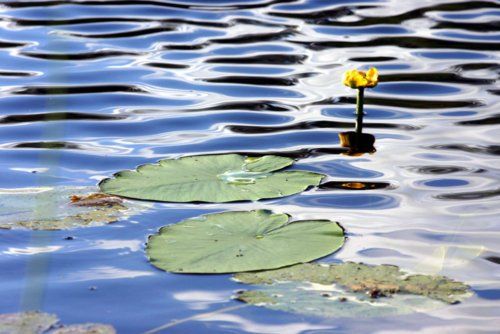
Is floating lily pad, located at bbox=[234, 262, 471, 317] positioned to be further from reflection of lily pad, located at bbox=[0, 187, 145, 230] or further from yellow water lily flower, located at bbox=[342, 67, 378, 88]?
yellow water lily flower, located at bbox=[342, 67, 378, 88]

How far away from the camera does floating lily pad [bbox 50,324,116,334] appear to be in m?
2.14

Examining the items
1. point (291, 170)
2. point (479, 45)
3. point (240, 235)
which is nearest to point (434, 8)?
point (479, 45)

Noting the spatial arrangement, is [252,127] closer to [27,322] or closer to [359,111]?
[359,111]

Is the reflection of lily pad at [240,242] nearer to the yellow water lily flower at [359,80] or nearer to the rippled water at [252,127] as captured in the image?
the rippled water at [252,127]

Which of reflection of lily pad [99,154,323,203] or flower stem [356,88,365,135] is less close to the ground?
flower stem [356,88,365,135]

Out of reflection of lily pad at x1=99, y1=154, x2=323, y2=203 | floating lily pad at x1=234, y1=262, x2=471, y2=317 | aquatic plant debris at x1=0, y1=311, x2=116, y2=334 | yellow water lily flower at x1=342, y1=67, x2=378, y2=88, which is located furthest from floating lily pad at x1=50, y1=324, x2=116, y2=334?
yellow water lily flower at x1=342, y1=67, x2=378, y2=88

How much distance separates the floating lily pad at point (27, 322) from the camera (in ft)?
6.91

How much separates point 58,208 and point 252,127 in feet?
3.68

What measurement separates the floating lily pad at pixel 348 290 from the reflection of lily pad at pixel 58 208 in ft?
1.80

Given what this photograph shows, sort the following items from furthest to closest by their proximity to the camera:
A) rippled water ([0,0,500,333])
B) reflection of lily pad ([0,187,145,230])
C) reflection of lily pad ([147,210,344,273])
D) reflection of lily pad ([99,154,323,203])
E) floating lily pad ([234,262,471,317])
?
reflection of lily pad ([99,154,323,203]) → reflection of lily pad ([0,187,145,230]) → reflection of lily pad ([147,210,344,273]) → rippled water ([0,0,500,333]) → floating lily pad ([234,262,471,317])

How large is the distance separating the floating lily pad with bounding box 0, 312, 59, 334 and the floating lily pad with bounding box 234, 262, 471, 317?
0.43m

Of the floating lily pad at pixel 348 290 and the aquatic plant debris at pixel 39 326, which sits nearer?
the aquatic plant debris at pixel 39 326

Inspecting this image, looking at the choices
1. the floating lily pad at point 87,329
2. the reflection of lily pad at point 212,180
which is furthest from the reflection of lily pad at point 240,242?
the floating lily pad at point 87,329

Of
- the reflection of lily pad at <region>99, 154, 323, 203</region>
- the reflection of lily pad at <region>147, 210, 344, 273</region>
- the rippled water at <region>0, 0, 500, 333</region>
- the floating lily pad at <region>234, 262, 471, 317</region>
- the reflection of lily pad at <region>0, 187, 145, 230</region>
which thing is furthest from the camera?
the reflection of lily pad at <region>99, 154, 323, 203</region>
